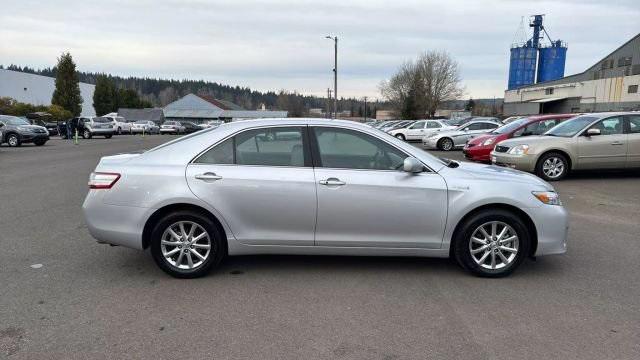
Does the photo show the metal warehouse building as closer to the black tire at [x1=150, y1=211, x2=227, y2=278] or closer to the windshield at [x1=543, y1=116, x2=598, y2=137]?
the windshield at [x1=543, y1=116, x2=598, y2=137]

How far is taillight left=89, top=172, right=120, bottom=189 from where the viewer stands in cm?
452

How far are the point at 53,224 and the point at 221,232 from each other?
3659mm

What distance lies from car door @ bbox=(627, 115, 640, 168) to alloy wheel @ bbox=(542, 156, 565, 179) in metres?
1.46

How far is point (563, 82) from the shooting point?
57.8 metres

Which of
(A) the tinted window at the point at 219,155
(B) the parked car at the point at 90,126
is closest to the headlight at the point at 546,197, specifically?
(A) the tinted window at the point at 219,155

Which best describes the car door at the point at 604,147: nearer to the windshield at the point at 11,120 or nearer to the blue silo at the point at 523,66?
the windshield at the point at 11,120

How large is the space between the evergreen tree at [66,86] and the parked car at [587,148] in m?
60.1

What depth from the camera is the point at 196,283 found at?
4457mm

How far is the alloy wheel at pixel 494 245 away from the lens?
4539 mm

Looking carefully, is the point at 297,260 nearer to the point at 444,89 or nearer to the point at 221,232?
the point at 221,232

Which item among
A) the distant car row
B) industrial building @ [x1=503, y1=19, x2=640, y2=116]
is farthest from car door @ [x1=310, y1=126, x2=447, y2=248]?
industrial building @ [x1=503, y1=19, x2=640, y2=116]

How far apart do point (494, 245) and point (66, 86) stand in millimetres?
64300

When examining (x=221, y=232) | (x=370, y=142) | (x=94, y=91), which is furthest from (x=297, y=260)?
(x=94, y=91)

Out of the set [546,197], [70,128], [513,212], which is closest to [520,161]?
[546,197]
